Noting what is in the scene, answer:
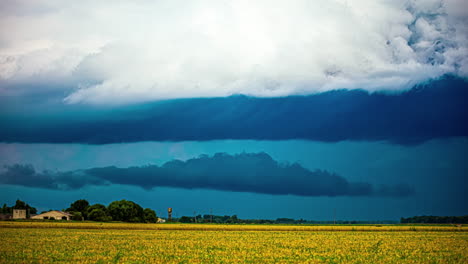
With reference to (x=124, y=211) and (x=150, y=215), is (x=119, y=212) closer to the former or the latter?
(x=124, y=211)

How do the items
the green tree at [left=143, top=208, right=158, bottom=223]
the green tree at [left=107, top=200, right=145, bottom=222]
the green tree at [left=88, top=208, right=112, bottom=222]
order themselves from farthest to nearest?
the green tree at [left=143, top=208, right=158, bottom=223] → the green tree at [left=107, top=200, right=145, bottom=222] → the green tree at [left=88, top=208, right=112, bottom=222]

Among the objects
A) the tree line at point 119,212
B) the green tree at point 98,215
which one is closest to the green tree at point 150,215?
the tree line at point 119,212

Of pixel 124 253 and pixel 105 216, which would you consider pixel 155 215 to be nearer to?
pixel 105 216

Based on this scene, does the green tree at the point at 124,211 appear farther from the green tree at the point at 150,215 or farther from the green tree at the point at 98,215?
the green tree at the point at 150,215

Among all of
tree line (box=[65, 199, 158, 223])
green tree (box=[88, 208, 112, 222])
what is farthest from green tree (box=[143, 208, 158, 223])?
green tree (box=[88, 208, 112, 222])

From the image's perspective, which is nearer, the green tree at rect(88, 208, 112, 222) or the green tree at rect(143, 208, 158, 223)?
the green tree at rect(88, 208, 112, 222)

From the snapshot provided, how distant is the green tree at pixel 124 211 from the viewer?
164m

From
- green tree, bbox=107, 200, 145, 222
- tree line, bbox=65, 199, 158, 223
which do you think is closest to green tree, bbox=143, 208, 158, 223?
tree line, bbox=65, 199, 158, 223

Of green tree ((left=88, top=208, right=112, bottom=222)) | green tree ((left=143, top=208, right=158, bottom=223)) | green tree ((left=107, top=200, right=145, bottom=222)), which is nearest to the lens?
green tree ((left=88, top=208, right=112, bottom=222))

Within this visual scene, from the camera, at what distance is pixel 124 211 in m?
165

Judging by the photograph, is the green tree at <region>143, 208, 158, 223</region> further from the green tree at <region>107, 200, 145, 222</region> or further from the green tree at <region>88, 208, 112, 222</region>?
the green tree at <region>88, 208, 112, 222</region>

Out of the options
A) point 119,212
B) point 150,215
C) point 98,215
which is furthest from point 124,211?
point 150,215

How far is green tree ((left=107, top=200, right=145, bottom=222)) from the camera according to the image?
16412 centimetres

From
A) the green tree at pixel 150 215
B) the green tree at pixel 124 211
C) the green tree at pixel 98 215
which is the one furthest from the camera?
the green tree at pixel 150 215
